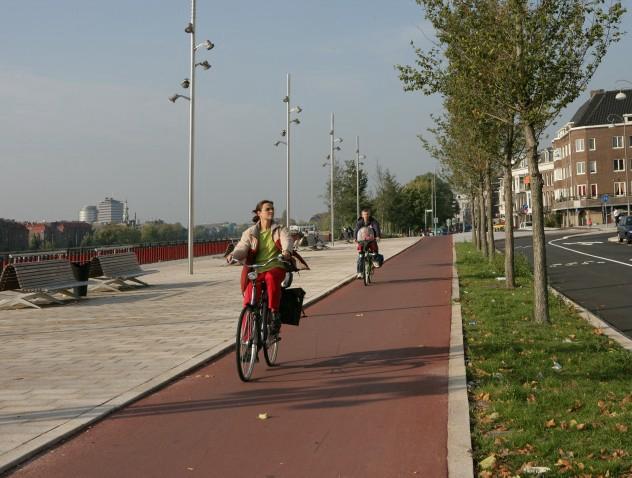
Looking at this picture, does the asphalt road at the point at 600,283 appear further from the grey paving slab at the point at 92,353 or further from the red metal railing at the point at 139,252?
the red metal railing at the point at 139,252

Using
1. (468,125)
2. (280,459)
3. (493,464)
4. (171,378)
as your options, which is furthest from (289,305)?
(468,125)

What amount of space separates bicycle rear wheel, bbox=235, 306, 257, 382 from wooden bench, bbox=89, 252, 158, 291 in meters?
11.0

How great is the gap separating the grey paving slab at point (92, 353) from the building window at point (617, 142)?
81400mm

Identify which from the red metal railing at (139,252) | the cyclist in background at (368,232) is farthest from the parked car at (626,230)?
the cyclist in background at (368,232)

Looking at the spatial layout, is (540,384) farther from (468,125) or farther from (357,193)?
(357,193)

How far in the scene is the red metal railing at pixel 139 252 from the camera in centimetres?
2097

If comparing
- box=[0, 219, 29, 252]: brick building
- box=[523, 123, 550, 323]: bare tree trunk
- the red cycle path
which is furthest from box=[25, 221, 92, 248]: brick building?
box=[523, 123, 550, 323]: bare tree trunk

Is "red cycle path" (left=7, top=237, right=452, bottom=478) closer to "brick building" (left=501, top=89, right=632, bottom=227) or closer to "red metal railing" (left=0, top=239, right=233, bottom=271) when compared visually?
"red metal railing" (left=0, top=239, right=233, bottom=271)

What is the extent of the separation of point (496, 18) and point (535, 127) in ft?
5.29

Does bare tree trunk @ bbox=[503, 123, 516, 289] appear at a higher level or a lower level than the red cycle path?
higher

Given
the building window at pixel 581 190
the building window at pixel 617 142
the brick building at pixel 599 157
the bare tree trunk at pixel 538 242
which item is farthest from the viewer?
the building window at pixel 581 190

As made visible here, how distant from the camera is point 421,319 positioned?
1144cm

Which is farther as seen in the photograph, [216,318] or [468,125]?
[468,125]

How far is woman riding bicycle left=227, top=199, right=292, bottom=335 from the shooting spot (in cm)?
750
